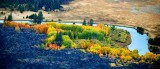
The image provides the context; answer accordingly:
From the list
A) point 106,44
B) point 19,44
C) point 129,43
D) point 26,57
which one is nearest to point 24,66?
point 26,57

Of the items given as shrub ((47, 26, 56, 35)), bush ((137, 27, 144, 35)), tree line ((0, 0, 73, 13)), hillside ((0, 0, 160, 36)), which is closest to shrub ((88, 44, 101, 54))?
shrub ((47, 26, 56, 35))

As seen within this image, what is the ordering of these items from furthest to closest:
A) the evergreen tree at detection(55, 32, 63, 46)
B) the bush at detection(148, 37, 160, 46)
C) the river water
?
the bush at detection(148, 37, 160, 46) < the river water < the evergreen tree at detection(55, 32, 63, 46)

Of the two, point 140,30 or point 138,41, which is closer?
point 138,41

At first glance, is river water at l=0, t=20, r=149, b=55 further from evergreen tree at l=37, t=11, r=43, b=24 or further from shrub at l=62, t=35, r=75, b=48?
shrub at l=62, t=35, r=75, b=48

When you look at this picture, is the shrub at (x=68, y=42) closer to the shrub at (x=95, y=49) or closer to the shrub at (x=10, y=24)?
the shrub at (x=95, y=49)

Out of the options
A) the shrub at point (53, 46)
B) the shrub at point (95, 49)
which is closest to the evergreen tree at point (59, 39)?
the shrub at point (53, 46)

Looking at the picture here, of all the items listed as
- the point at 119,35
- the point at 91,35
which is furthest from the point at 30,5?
the point at 119,35

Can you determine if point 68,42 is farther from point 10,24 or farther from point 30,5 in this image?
point 30,5
